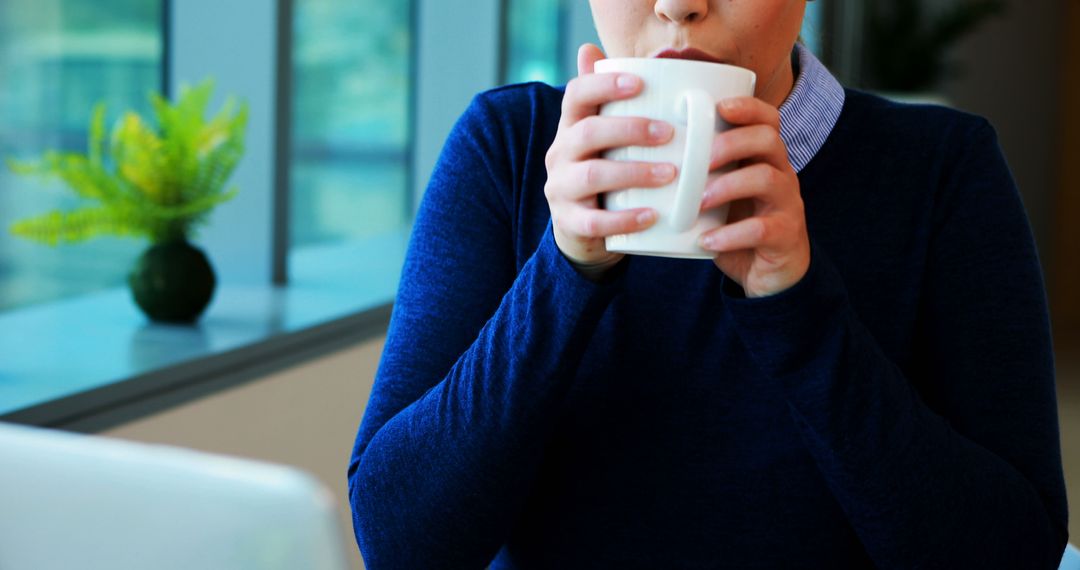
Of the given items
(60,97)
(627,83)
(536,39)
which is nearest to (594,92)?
(627,83)

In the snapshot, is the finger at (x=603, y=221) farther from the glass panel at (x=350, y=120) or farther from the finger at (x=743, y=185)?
the glass panel at (x=350, y=120)

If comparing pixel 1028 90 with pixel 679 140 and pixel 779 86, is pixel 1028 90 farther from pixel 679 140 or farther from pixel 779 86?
pixel 679 140

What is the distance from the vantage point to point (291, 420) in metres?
2.17

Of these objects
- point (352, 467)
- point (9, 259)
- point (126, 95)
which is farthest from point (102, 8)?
point (352, 467)

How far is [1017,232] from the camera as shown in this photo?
3.23ft

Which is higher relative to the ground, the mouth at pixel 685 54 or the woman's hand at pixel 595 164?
the mouth at pixel 685 54

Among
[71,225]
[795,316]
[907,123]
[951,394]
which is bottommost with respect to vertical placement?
[71,225]

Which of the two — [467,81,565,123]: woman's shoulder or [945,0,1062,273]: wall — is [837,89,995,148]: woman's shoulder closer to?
[467,81,565,123]: woman's shoulder

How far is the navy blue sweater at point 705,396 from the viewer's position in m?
0.88

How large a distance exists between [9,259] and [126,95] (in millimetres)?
505

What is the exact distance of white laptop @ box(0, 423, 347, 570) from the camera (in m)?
0.42

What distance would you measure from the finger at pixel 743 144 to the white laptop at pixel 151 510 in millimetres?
331

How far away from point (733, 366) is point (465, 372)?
0.26 metres

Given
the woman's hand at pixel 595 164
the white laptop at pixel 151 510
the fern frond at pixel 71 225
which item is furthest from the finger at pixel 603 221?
the fern frond at pixel 71 225
